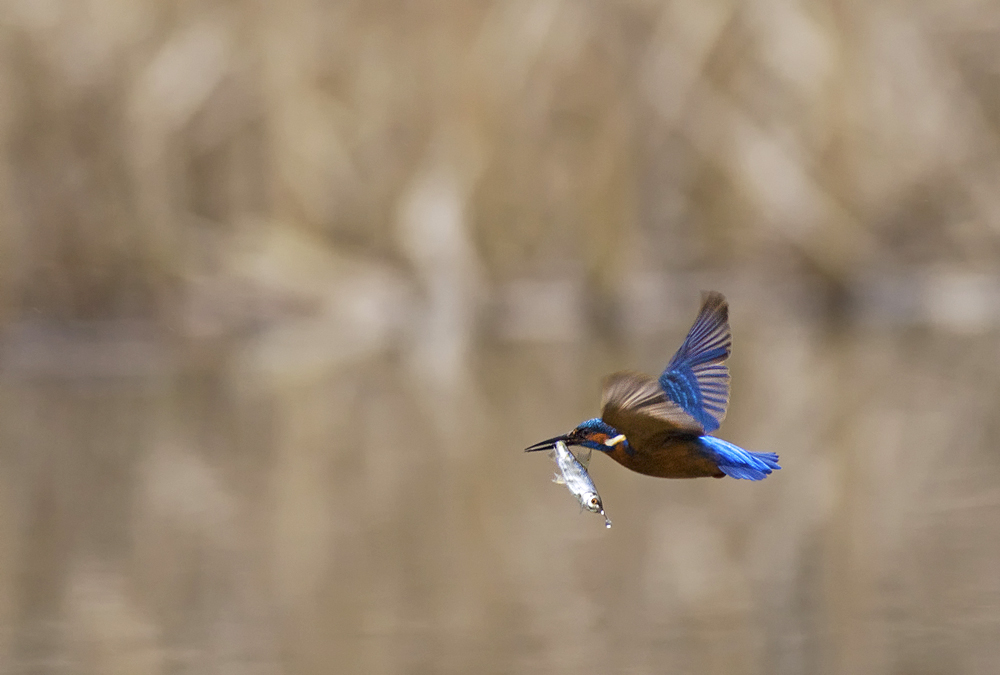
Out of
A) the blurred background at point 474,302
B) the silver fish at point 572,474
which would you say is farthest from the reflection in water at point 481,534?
the silver fish at point 572,474

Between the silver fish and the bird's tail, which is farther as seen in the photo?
the silver fish

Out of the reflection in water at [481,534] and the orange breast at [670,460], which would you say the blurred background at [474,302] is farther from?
the orange breast at [670,460]

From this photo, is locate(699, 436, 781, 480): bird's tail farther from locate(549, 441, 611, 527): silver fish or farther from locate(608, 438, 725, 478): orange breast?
locate(549, 441, 611, 527): silver fish

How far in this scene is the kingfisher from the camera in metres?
1.32

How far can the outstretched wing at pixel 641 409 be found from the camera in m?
1.31

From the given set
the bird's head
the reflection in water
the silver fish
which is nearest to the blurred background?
the reflection in water

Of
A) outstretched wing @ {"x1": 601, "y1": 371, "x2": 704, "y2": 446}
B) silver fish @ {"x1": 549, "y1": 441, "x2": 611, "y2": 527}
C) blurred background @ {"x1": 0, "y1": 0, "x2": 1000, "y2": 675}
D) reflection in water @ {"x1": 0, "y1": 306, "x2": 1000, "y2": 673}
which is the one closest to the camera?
outstretched wing @ {"x1": 601, "y1": 371, "x2": 704, "y2": 446}

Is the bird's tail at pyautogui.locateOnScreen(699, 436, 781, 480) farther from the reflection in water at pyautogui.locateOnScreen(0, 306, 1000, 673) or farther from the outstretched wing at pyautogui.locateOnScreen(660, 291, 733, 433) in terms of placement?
the reflection in water at pyautogui.locateOnScreen(0, 306, 1000, 673)

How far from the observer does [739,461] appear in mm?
1385

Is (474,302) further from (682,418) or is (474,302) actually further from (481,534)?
(682,418)

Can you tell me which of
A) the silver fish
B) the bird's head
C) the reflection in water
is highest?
the reflection in water

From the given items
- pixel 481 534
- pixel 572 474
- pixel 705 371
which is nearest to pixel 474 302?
pixel 481 534

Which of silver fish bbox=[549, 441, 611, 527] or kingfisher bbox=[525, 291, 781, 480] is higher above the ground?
silver fish bbox=[549, 441, 611, 527]

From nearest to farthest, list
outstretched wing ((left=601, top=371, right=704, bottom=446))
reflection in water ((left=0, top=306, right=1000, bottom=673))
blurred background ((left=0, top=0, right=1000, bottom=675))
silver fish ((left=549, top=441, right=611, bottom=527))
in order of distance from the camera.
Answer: outstretched wing ((left=601, top=371, right=704, bottom=446))
silver fish ((left=549, top=441, right=611, bottom=527))
reflection in water ((left=0, top=306, right=1000, bottom=673))
blurred background ((left=0, top=0, right=1000, bottom=675))
